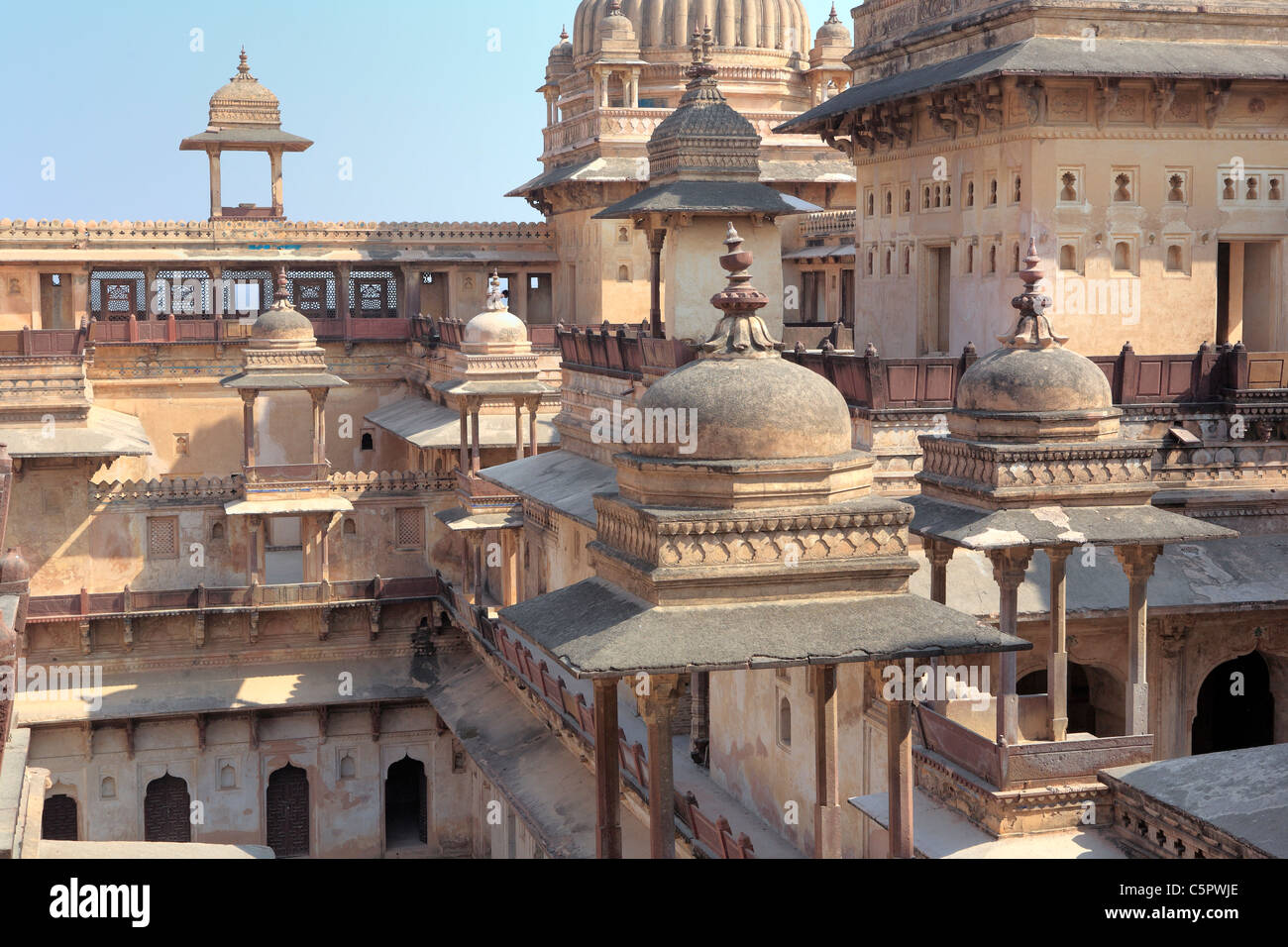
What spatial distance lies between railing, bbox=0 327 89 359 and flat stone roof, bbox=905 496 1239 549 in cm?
2130

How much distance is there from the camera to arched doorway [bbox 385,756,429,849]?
1085 inches

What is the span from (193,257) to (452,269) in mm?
5917

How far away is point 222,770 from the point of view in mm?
26953

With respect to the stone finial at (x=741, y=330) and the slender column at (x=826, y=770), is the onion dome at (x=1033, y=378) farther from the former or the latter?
the slender column at (x=826, y=770)

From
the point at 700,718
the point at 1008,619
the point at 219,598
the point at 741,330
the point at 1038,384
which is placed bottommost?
the point at 219,598

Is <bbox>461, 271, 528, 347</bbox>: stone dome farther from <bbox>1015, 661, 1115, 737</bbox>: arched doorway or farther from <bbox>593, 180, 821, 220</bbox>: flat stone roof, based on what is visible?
<bbox>1015, 661, 1115, 737</bbox>: arched doorway

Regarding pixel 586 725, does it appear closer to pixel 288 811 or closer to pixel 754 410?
pixel 754 410

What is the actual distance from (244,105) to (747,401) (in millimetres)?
31968

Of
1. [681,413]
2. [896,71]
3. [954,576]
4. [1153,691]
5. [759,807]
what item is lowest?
[759,807]

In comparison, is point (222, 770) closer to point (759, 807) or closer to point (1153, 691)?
point (759, 807)

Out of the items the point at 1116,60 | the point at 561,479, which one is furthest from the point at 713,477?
the point at 561,479

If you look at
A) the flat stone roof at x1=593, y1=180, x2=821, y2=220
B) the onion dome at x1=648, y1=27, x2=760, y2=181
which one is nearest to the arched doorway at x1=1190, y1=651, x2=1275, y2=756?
the flat stone roof at x1=593, y1=180, x2=821, y2=220

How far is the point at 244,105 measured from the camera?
3847 centimetres
